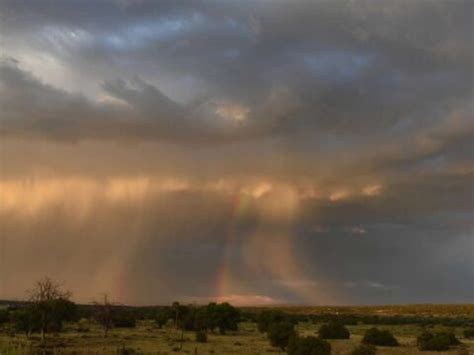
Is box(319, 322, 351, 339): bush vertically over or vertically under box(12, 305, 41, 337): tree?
under

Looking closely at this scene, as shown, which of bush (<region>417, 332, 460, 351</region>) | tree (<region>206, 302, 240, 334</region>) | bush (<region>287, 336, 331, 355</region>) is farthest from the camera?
tree (<region>206, 302, 240, 334</region>)

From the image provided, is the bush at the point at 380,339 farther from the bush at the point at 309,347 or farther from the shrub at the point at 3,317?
the shrub at the point at 3,317

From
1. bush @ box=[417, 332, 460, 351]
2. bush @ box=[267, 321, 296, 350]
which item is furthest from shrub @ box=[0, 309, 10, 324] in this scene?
bush @ box=[417, 332, 460, 351]

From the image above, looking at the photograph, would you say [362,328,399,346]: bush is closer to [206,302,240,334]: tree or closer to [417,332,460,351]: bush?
[417,332,460,351]: bush

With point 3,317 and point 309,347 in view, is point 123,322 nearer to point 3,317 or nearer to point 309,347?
point 3,317

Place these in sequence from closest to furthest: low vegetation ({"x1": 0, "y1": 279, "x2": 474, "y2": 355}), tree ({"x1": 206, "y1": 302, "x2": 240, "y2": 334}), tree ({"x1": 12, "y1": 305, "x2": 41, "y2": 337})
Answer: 1. low vegetation ({"x1": 0, "y1": 279, "x2": 474, "y2": 355})
2. tree ({"x1": 12, "y1": 305, "x2": 41, "y2": 337})
3. tree ({"x1": 206, "y1": 302, "x2": 240, "y2": 334})

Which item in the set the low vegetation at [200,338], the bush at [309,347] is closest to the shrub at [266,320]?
the low vegetation at [200,338]

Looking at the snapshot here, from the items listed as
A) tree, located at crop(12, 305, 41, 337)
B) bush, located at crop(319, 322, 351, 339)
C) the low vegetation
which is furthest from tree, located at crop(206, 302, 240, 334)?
tree, located at crop(12, 305, 41, 337)

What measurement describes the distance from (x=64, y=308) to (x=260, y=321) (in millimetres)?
31971

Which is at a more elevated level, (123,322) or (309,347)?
(123,322)

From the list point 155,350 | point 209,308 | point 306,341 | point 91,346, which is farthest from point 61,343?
point 209,308

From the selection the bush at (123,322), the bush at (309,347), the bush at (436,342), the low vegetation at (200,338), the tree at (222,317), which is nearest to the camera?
the bush at (309,347)

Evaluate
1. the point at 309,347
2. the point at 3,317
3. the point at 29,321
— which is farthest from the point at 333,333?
the point at 3,317

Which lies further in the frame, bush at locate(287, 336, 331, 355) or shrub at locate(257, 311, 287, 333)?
shrub at locate(257, 311, 287, 333)
